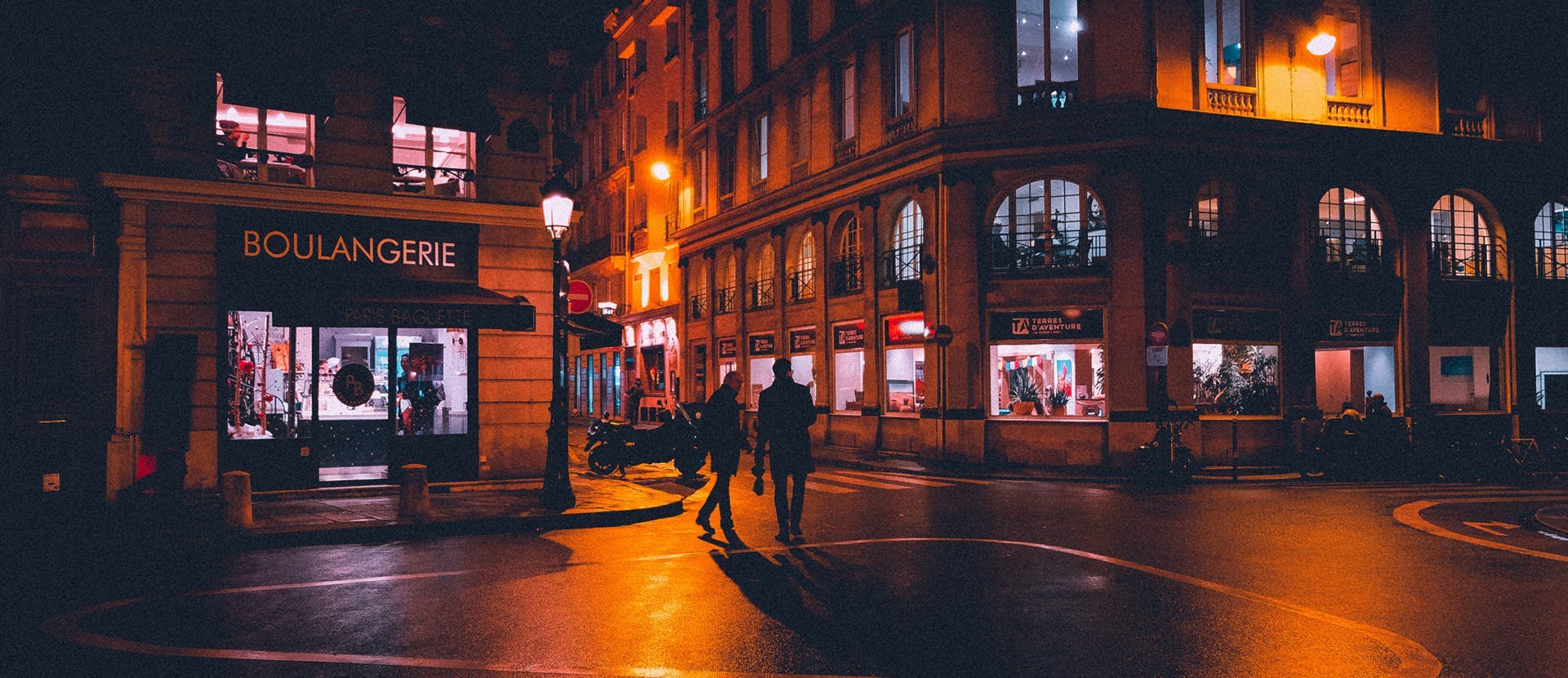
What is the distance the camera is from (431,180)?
15.2 m

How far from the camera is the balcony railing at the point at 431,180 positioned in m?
15.0

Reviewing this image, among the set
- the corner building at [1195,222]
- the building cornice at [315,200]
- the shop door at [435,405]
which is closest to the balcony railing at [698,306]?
the corner building at [1195,222]

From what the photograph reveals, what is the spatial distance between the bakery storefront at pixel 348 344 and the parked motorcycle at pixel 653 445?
9.29ft

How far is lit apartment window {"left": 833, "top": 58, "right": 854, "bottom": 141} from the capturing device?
26500 millimetres

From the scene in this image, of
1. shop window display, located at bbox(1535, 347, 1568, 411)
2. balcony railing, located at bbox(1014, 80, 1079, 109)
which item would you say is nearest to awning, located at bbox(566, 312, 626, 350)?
balcony railing, located at bbox(1014, 80, 1079, 109)

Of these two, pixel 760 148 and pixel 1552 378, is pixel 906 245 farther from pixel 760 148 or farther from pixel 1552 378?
pixel 1552 378

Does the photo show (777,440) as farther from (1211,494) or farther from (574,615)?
(1211,494)

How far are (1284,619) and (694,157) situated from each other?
31.2m

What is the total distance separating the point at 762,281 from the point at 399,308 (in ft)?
60.1

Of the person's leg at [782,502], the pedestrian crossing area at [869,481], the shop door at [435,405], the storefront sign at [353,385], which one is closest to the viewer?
A: the person's leg at [782,502]

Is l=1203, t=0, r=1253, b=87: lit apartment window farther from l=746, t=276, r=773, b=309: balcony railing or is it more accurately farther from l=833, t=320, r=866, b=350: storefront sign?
l=746, t=276, r=773, b=309: balcony railing

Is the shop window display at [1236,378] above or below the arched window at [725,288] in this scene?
below

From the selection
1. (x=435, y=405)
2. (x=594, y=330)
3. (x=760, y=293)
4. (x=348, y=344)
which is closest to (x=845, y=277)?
(x=760, y=293)

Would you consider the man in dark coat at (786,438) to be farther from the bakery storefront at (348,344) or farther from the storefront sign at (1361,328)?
the storefront sign at (1361,328)
